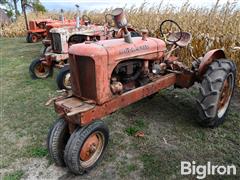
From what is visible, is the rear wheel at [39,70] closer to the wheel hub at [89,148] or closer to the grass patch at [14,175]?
the grass patch at [14,175]

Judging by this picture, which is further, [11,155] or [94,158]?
[11,155]

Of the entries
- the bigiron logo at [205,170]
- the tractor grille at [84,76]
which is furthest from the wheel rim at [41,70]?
the bigiron logo at [205,170]

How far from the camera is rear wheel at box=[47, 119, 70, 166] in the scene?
255 cm

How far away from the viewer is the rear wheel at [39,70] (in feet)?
18.1

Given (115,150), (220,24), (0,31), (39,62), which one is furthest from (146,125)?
(0,31)

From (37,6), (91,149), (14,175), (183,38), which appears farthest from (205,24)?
(37,6)

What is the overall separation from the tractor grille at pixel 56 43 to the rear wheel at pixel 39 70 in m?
0.44

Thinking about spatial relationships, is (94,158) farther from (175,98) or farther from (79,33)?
(79,33)

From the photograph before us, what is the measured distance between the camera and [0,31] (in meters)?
14.9

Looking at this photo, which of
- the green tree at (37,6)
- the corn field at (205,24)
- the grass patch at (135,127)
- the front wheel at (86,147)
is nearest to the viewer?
the front wheel at (86,147)

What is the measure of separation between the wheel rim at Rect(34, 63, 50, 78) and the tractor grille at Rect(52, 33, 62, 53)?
45cm

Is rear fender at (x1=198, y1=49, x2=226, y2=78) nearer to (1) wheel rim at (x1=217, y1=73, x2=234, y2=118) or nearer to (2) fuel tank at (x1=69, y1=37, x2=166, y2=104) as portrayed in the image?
(1) wheel rim at (x1=217, y1=73, x2=234, y2=118)

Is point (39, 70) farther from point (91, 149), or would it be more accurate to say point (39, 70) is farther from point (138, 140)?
point (91, 149)

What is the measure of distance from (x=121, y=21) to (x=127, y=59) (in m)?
0.41
